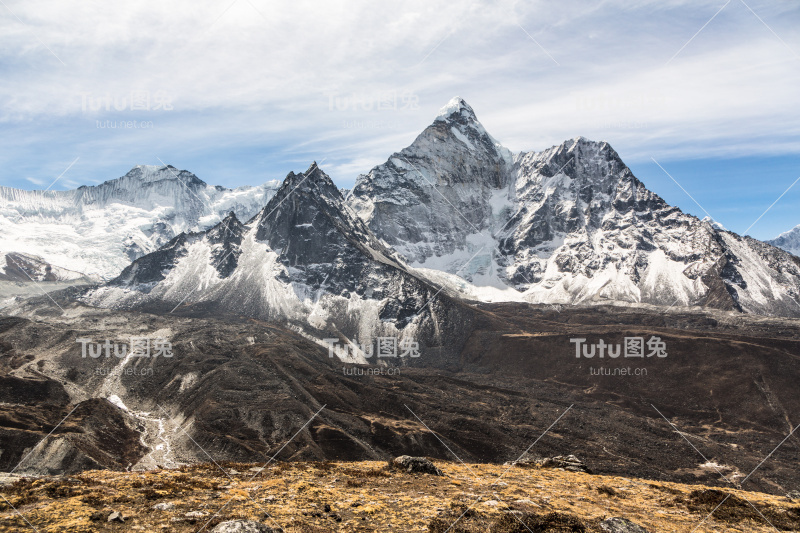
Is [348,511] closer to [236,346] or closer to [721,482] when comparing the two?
[721,482]

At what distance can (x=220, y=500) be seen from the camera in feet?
67.2

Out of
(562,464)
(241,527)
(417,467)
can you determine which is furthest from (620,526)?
(562,464)

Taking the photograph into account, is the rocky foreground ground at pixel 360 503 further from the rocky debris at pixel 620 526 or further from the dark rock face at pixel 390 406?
the dark rock face at pixel 390 406

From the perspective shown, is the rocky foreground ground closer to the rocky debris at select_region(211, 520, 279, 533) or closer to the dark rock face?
the rocky debris at select_region(211, 520, 279, 533)

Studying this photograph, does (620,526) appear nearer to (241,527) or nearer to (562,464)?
(241,527)

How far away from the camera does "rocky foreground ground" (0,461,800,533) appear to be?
18.2 metres

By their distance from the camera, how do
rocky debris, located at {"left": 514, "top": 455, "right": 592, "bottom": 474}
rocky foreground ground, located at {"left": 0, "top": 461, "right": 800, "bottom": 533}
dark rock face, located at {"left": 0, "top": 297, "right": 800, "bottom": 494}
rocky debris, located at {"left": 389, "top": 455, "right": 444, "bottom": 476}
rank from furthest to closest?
dark rock face, located at {"left": 0, "top": 297, "right": 800, "bottom": 494} → rocky debris, located at {"left": 514, "top": 455, "right": 592, "bottom": 474} → rocky debris, located at {"left": 389, "top": 455, "right": 444, "bottom": 476} → rocky foreground ground, located at {"left": 0, "top": 461, "right": 800, "bottom": 533}

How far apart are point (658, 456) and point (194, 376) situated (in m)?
108

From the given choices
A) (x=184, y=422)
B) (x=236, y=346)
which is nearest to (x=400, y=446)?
(x=184, y=422)

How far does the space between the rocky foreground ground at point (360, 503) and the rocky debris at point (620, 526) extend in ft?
0.15

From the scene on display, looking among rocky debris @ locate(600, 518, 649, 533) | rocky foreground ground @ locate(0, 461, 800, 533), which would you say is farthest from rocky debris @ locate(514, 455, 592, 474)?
rocky debris @ locate(600, 518, 649, 533)

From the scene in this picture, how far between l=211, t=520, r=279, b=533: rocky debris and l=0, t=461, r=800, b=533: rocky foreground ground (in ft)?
0.14

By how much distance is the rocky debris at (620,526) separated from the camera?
19.0 meters

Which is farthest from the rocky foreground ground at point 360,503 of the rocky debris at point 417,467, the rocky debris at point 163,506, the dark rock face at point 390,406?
the dark rock face at point 390,406
